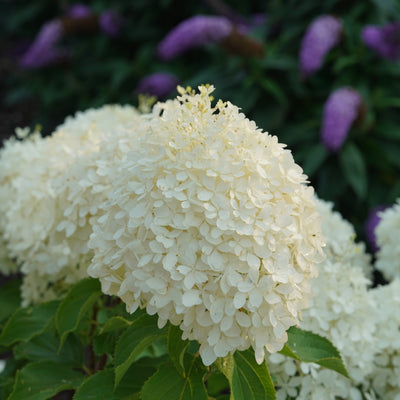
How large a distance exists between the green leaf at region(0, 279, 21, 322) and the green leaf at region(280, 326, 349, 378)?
32.4 inches

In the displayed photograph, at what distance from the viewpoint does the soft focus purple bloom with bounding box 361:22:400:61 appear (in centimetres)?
246

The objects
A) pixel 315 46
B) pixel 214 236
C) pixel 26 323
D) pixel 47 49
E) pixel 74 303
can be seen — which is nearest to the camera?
pixel 214 236

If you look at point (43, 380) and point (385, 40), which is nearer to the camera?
point (43, 380)

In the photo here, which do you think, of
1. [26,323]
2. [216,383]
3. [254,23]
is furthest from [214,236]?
[254,23]

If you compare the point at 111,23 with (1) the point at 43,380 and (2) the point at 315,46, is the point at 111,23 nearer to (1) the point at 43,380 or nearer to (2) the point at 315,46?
(2) the point at 315,46

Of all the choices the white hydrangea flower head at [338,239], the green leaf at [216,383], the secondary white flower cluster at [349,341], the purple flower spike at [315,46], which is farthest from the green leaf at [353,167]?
the green leaf at [216,383]

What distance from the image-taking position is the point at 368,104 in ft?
8.73

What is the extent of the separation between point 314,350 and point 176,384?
25 cm

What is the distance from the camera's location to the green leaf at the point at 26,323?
120 centimetres

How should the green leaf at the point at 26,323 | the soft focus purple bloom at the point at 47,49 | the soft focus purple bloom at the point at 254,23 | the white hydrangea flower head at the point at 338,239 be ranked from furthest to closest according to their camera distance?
the soft focus purple bloom at the point at 47,49 < the soft focus purple bloom at the point at 254,23 < the white hydrangea flower head at the point at 338,239 < the green leaf at the point at 26,323

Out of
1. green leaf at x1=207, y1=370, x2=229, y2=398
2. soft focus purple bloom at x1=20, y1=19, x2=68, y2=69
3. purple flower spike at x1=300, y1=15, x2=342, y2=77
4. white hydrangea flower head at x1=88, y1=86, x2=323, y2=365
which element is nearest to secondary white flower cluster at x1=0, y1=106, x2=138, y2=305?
white hydrangea flower head at x1=88, y1=86, x2=323, y2=365

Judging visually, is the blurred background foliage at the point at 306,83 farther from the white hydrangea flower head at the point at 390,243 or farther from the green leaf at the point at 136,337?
the green leaf at the point at 136,337

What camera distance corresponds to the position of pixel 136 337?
0.95 metres

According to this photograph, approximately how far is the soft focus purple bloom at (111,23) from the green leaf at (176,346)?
2.99m
